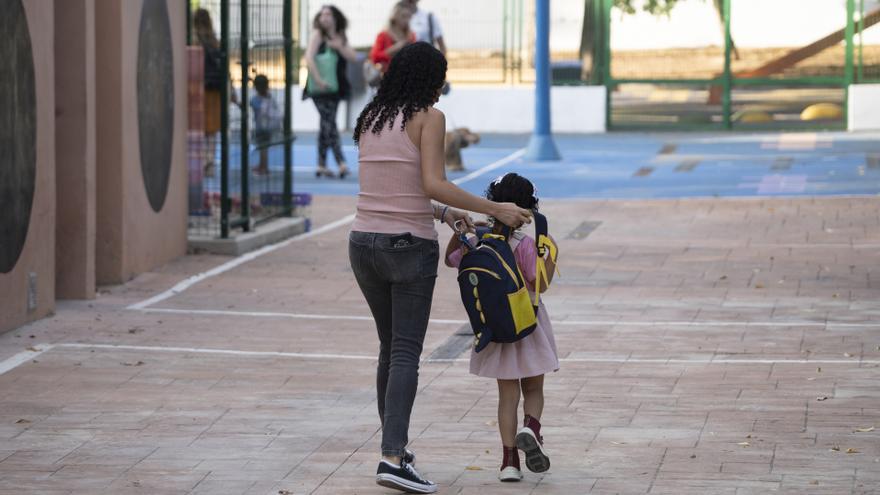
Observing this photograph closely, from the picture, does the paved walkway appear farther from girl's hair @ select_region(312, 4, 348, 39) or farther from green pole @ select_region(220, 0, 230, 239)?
girl's hair @ select_region(312, 4, 348, 39)

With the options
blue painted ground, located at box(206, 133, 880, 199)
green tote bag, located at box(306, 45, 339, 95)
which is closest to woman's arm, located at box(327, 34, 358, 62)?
green tote bag, located at box(306, 45, 339, 95)

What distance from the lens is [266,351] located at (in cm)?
937

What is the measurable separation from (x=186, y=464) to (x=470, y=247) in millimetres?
1468

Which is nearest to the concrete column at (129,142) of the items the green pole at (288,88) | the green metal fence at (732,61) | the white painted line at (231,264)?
the white painted line at (231,264)

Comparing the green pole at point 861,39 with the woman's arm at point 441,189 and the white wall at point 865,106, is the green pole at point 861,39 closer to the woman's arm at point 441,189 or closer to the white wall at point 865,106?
the white wall at point 865,106

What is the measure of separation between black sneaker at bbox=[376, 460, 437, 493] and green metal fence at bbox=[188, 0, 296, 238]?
24.1ft

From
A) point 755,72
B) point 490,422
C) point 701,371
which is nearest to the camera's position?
point 490,422

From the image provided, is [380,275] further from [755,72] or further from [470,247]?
[755,72]

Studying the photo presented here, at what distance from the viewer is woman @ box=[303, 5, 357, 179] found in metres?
18.9

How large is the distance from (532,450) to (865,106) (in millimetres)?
20478

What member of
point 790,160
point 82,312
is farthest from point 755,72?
point 82,312

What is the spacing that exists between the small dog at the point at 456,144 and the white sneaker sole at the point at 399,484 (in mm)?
13720

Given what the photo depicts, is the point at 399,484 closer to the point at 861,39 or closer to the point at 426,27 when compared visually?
the point at 426,27

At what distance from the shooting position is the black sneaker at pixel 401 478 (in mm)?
6203
